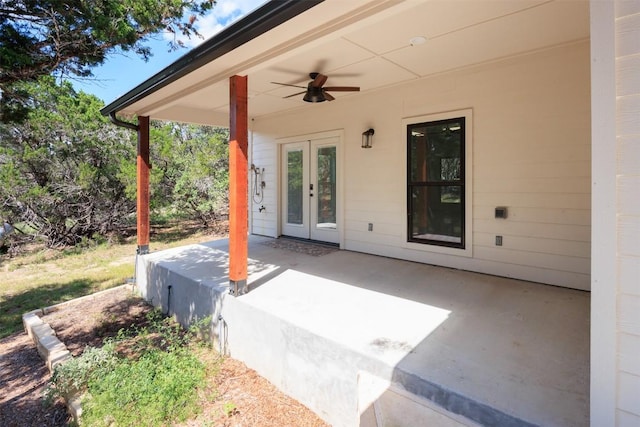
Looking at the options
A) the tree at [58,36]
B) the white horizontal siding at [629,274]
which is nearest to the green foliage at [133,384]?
the white horizontal siding at [629,274]

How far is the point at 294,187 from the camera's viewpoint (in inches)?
256

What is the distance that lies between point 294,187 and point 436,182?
293cm

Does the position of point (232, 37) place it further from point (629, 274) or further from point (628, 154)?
point (629, 274)

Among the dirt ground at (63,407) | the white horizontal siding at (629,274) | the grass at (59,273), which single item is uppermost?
the white horizontal siding at (629,274)

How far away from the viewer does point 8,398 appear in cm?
299

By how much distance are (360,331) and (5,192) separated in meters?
9.02

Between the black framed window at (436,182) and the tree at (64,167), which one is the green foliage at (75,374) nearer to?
the black framed window at (436,182)

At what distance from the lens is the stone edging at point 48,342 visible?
2693 millimetres

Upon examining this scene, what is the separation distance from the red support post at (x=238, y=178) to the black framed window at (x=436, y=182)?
237 cm

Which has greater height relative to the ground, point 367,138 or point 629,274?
point 367,138

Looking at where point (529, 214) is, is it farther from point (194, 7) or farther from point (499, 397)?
point (194, 7)

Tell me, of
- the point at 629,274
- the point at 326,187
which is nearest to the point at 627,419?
the point at 629,274

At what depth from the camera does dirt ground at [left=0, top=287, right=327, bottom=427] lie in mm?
2486

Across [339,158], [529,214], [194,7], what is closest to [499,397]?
[529,214]
